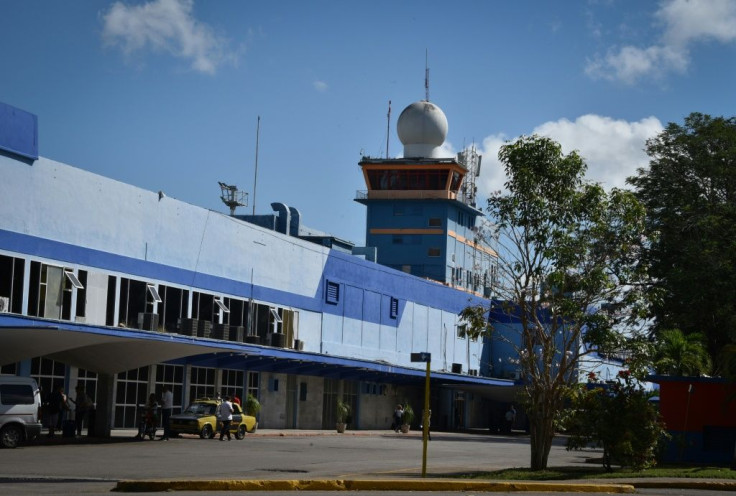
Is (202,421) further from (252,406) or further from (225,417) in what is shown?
(252,406)

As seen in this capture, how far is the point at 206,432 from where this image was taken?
40438 millimetres

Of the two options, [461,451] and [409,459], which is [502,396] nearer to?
[461,451]

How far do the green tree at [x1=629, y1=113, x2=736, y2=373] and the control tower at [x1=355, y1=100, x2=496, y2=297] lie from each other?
39.5 metres

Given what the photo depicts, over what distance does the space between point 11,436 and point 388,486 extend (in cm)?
1303

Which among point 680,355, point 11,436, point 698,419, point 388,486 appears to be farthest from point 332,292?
point 388,486

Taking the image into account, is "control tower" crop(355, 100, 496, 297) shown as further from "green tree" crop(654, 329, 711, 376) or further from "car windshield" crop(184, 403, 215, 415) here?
"car windshield" crop(184, 403, 215, 415)

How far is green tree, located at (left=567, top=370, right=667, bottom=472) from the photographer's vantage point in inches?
1059

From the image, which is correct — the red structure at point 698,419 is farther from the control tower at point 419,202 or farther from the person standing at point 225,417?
the control tower at point 419,202

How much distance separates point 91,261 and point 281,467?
18.5m

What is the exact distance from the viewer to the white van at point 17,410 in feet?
98.2

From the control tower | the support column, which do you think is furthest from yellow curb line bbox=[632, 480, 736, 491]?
the control tower

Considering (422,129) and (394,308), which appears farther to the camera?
(422,129)

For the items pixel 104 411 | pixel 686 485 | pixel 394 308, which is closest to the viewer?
pixel 686 485

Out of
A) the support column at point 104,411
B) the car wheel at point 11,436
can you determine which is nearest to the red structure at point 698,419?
the support column at point 104,411
